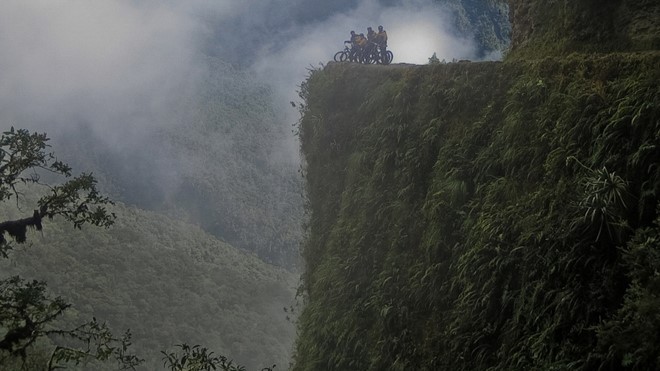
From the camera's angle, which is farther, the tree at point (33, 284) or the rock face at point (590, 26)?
the tree at point (33, 284)

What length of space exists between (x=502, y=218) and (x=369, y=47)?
14589 mm

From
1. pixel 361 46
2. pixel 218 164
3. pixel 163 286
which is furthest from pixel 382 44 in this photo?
pixel 218 164

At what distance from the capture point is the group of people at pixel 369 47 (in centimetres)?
2128

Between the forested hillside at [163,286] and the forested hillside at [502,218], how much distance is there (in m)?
61.5

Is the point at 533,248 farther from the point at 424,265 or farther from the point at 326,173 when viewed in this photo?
the point at 326,173

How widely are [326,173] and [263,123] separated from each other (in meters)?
121

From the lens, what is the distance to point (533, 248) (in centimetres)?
696

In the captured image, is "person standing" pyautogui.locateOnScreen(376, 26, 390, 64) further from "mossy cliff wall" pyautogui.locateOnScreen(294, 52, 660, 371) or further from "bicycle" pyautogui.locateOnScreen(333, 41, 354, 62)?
"mossy cliff wall" pyautogui.locateOnScreen(294, 52, 660, 371)

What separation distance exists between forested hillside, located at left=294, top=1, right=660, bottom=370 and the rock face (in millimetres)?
41

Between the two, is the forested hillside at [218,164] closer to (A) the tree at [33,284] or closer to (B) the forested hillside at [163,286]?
(B) the forested hillside at [163,286]

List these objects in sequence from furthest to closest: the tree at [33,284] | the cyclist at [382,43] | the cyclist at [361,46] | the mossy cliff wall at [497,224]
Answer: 1. the cyclist at [382,43]
2. the cyclist at [361,46]
3. the tree at [33,284]
4. the mossy cliff wall at [497,224]

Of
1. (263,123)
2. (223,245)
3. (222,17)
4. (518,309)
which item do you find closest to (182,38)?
(222,17)

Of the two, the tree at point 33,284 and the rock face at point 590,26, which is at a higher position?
the rock face at point 590,26

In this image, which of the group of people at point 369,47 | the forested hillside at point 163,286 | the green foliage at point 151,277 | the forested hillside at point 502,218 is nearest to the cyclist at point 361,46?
the group of people at point 369,47
